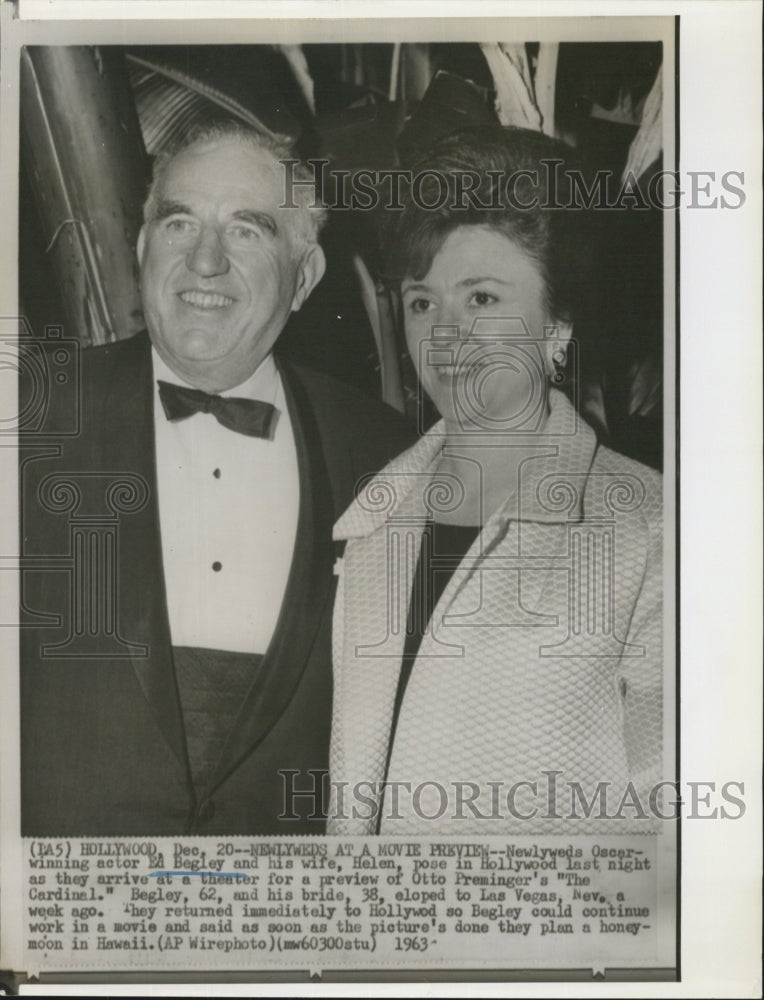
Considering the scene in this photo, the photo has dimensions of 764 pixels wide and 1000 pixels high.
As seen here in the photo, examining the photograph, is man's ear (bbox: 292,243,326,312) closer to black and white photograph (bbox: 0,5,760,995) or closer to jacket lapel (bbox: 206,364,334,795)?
black and white photograph (bbox: 0,5,760,995)

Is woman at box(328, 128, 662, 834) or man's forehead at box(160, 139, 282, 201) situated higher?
man's forehead at box(160, 139, 282, 201)

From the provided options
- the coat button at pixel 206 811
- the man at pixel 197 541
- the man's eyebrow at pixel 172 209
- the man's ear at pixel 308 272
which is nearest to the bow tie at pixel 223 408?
the man at pixel 197 541

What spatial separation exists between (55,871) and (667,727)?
139 centimetres

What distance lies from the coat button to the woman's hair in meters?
1.23

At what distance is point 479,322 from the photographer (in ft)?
5.78

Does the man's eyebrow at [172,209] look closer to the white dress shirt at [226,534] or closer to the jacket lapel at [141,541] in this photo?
the jacket lapel at [141,541]

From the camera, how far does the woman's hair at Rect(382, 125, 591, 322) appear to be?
1761mm

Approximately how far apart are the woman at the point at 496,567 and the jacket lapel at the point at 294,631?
0.05 metres

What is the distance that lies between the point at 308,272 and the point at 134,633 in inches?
34.9

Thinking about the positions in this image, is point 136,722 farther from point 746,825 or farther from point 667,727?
point 746,825

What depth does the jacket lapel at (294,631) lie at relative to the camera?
1.75 metres

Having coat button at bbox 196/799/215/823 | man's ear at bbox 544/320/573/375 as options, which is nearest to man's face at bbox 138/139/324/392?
man's ear at bbox 544/320/573/375

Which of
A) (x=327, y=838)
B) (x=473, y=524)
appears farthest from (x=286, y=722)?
(x=473, y=524)

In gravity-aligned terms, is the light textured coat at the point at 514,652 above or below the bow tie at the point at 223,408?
below
